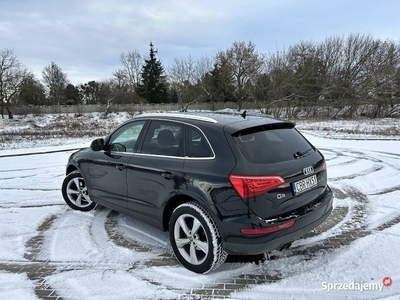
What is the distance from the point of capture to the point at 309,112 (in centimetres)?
3456

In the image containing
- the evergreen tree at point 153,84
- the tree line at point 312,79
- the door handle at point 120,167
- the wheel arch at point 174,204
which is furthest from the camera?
the evergreen tree at point 153,84

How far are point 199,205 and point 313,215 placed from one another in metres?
1.25

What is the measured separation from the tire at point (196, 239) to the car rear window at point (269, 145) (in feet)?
2.50

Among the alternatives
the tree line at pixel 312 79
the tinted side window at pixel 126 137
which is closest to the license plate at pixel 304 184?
the tinted side window at pixel 126 137

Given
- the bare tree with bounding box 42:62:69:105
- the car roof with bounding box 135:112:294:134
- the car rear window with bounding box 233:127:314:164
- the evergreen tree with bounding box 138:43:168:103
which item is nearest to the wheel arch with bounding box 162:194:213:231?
the car rear window with bounding box 233:127:314:164

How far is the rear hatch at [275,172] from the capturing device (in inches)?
100

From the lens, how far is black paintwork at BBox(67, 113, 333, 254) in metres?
2.57

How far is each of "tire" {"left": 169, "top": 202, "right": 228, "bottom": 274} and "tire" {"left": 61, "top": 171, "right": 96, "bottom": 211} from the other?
2.34 metres

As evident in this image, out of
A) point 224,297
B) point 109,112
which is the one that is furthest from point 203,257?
point 109,112

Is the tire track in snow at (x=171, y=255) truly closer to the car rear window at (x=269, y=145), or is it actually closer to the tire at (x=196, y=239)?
the tire at (x=196, y=239)

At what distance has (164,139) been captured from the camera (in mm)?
3385

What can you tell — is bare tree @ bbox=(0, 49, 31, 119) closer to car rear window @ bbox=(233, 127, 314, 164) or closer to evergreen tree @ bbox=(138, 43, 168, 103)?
evergreen tree @ bbox=(138, 43, 168, 103)

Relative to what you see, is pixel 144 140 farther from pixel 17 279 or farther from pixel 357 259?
pixel 357 259

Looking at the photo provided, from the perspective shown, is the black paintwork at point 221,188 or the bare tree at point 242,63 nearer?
the black paintwork at point 221,188
